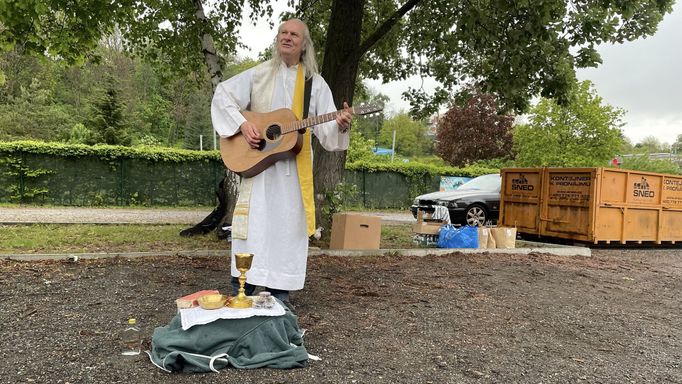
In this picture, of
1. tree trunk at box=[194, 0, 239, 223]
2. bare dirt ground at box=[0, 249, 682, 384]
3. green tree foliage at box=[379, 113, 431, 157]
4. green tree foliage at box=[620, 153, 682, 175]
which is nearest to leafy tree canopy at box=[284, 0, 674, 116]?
tree trunk at box=[194, 0, 239, 223]

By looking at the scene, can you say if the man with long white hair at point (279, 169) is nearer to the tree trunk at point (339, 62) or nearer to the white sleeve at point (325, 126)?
the white sleeve at point (325, 126)

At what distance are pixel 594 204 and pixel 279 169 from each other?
8784mm

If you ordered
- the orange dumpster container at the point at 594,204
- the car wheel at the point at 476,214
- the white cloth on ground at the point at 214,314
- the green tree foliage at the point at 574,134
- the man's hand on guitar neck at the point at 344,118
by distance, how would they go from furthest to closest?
the green tree foliage at the point at 574,134, the car wheel at the point at 476,214, the orange dumpster container at the point at 594,204, the man's hand on guitar neck at the point at 344,118, the white cloth on ground at the point at 214,314

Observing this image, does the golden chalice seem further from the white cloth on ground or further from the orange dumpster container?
the orange dumpster container

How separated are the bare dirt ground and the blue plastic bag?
1.69 metres

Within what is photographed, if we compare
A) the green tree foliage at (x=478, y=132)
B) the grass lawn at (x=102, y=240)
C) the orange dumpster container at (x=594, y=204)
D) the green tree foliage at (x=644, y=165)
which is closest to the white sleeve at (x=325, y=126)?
the grass lawn at (x=102, y=240)

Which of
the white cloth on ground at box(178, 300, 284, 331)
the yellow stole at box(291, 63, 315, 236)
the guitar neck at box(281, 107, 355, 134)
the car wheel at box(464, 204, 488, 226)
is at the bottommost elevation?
the white cloth on ground at box(178, 300, 284, 331)

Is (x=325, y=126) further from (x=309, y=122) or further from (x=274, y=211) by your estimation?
(x=274, y=211)

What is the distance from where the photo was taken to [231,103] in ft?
11.7

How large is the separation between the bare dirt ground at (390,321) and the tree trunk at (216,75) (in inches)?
90.3

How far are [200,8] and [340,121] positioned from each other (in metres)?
6.44

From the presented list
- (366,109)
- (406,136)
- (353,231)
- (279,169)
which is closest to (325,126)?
(366,109)

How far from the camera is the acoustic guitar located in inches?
135

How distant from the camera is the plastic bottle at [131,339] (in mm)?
2982
